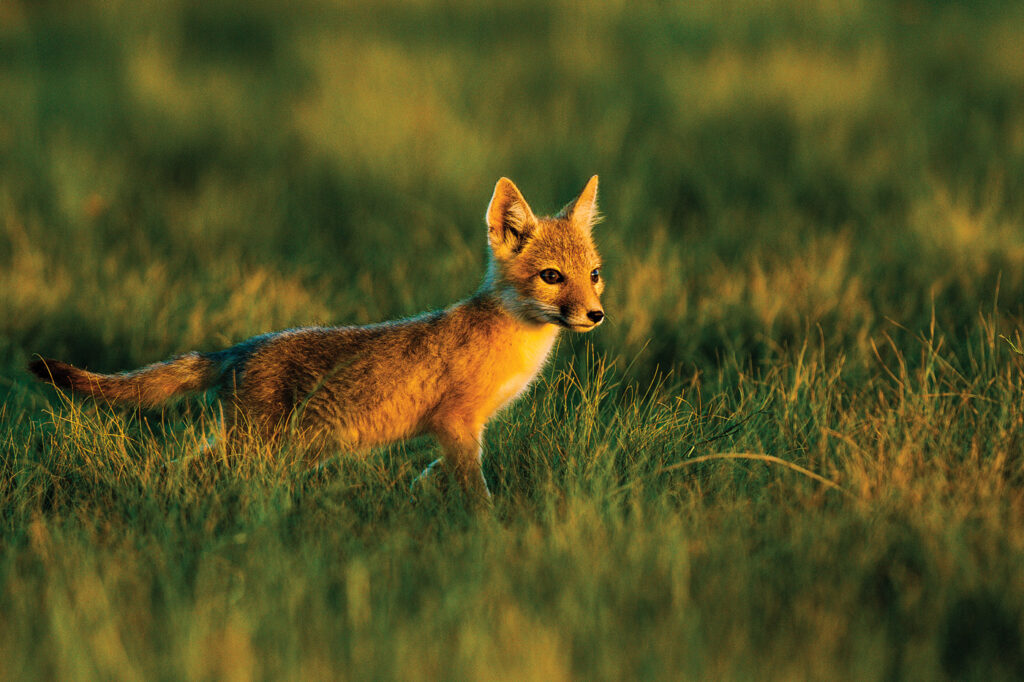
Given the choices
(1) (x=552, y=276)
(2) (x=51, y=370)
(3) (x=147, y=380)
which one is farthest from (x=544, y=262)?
(2) (x=51, y=370)

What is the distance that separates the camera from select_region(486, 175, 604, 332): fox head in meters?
Answer: 4.56

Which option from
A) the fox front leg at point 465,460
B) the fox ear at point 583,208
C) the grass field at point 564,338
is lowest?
the fox front leg at point 465,460

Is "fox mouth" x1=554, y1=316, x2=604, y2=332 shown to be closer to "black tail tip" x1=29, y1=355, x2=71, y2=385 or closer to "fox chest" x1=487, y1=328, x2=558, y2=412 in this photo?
"fox chest" x1=487, y1=328, x2=558, y2=412

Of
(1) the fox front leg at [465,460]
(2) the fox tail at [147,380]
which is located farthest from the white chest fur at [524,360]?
(2) the fox tail at [147,380]

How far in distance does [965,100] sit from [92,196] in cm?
762

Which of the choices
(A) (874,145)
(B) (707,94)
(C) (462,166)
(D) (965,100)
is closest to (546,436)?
(C) (462,166)

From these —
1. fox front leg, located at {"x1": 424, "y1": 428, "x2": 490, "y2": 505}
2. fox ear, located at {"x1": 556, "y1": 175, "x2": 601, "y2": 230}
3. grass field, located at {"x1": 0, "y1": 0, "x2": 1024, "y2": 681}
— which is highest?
fox ear, located at {"x1": 556, "y1": 175, "x2": 601, "y2": 230}

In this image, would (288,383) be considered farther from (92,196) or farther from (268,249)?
(92,196)

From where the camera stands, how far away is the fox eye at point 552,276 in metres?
4.72

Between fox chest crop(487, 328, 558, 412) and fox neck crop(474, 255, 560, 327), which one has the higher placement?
fox neck crop(474, 255, 560, 327)

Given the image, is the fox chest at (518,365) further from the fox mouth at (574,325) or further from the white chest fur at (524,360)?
the fox mouth at (574,325)

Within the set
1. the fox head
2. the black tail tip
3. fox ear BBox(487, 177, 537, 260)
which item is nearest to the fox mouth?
the fox head

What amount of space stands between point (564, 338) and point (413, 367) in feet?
4.77

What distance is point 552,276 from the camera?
4.72 meters
